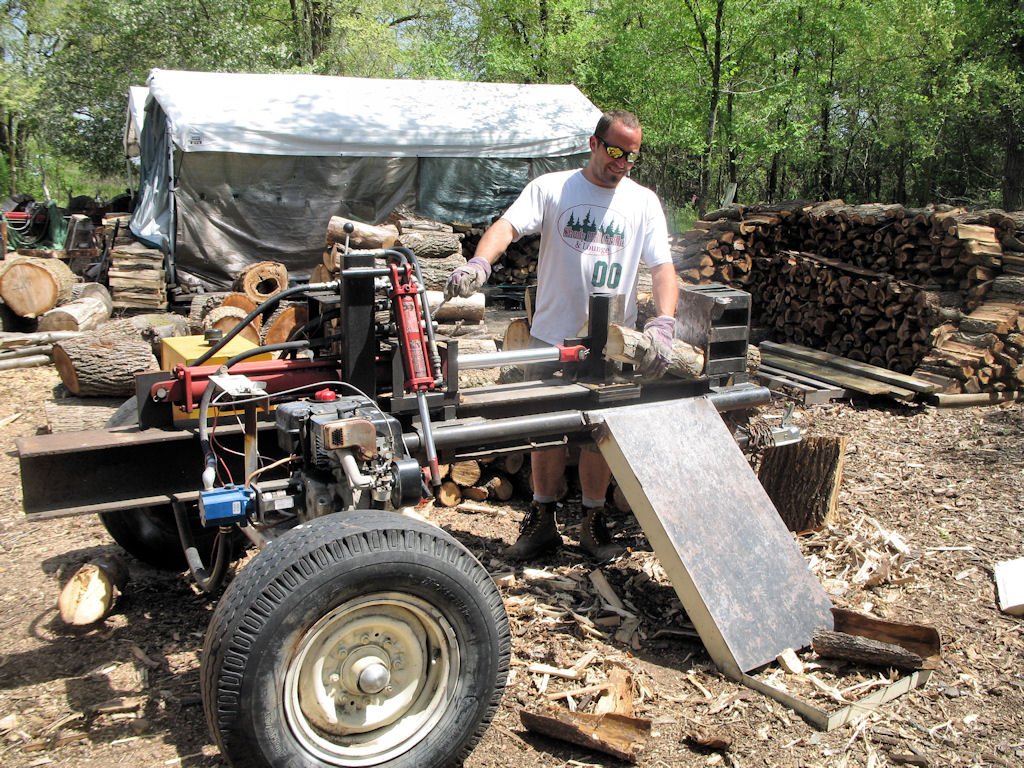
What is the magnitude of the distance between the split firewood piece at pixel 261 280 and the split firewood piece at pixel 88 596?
6.46 m

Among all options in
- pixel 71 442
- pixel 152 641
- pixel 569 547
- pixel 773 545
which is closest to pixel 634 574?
pixel 569 547

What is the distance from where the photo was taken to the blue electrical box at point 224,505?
8.74 ft

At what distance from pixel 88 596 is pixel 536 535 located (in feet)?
7.08

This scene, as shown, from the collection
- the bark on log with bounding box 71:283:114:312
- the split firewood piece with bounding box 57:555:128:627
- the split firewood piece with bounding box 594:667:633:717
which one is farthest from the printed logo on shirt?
the bark on log with bounding box 71:283:114:312

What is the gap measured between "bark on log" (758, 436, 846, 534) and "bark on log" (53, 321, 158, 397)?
4837mm

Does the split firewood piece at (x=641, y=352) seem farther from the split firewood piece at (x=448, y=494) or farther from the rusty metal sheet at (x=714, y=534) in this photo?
the split firewood piece at (x=448, y=494)

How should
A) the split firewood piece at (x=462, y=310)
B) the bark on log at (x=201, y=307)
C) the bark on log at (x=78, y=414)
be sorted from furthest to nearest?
1. the split firewood piece at (x=462, y=310)
2. the bark on log at (x=201, y=307)
3. the bark on log at (x=78, y=414)

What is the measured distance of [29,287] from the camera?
9.67 metres

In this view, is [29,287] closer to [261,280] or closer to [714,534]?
[261,280]

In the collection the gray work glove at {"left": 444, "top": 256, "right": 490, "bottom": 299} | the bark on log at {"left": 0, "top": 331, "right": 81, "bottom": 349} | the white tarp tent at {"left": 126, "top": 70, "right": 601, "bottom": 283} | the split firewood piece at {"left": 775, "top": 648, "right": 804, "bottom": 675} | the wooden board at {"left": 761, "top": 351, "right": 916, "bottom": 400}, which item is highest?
the white tarp tent at {"left": 126, "top": 70, "right": 601, "bottom": 283}

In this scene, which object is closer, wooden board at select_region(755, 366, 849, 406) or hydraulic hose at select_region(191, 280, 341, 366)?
hydraulic hose at select_region(191, 280, 341, 366)

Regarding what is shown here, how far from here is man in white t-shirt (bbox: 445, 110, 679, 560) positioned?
4020 millimetres

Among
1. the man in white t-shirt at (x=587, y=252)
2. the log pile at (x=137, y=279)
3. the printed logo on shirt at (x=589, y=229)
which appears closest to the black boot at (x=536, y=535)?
the man in white t-shirt at (x=587, y=252)

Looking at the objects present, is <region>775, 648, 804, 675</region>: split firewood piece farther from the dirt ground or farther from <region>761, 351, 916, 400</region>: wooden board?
<region>761, 351, 916, 400</region>: wooden board
